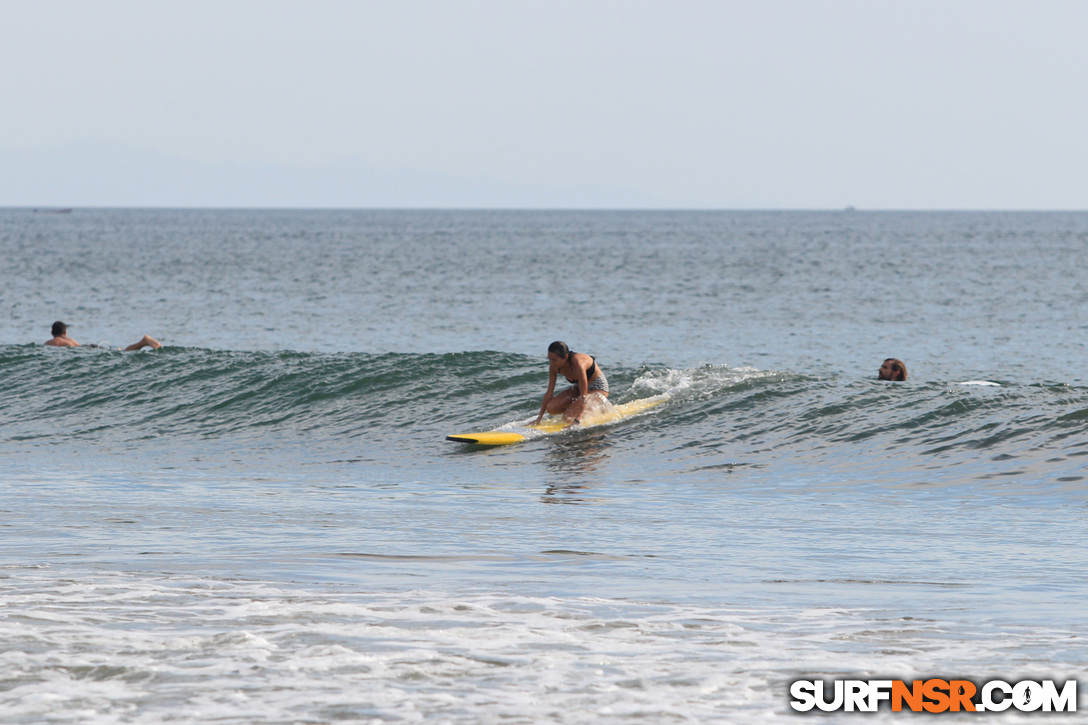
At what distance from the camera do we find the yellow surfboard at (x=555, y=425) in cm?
1664

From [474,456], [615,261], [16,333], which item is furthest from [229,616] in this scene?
[615,261]

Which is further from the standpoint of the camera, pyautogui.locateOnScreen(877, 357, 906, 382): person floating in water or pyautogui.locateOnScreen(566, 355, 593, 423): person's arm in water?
pyautogui.locateOnScreen(877, 357, 906, 382): person floating in water

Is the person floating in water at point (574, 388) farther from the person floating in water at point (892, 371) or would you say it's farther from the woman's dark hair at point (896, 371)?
the woman's dark hair at point (896, 371)

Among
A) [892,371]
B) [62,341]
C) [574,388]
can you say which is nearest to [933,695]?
[574,388]

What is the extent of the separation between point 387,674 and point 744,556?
3.97 meters

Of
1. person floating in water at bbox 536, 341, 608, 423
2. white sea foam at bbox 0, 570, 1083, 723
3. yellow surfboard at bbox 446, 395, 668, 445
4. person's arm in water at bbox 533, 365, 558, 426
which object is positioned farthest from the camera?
person floating in water at bbox 536, 341, 608, 423

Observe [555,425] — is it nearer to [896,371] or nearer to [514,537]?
[896,371]

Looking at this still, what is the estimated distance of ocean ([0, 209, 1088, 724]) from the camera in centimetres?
614

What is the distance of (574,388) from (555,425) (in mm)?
740

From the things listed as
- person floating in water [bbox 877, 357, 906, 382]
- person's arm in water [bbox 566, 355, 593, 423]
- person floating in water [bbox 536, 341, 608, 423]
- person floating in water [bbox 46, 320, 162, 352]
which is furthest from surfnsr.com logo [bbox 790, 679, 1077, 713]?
person floating in water [bbox 46, 320, 162, 352]

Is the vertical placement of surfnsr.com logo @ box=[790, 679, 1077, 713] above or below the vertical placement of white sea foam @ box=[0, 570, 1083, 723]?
below

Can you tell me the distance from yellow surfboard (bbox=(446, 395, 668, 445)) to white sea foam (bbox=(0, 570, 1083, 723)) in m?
8.71

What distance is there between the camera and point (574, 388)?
59.3ft

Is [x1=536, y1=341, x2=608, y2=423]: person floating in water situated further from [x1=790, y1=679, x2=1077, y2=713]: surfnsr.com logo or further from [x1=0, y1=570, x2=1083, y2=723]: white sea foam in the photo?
[x1=790, y1=679, x2=1077, y2=713]: surfnsr.com logo
